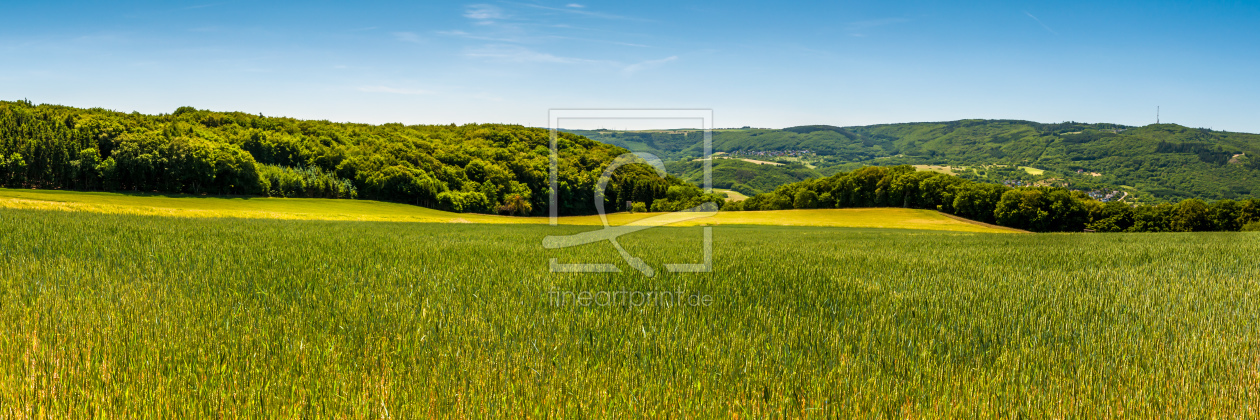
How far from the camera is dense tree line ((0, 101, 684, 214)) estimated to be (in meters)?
67.1

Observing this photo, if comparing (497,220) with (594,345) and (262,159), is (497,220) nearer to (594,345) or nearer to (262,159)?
(262,159)

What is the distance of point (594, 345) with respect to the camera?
12.3 ft

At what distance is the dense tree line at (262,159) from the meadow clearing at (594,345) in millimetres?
42674

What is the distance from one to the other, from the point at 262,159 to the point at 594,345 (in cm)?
11197

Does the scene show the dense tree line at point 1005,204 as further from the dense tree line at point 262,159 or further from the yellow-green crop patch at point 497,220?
the dense tree line at point 262,159

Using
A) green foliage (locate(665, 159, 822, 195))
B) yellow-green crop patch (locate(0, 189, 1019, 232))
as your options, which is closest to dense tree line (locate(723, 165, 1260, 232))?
green foliage (locate(665, 159, 822, 195))

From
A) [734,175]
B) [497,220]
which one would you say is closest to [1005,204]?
[734,175]

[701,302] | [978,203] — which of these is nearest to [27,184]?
[701,302]

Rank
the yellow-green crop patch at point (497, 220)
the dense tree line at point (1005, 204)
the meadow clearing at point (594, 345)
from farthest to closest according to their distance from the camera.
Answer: the dense tree line at point (1005, 204), the yellow-green crop patch at point (497, 220), the meadow clearing at point (594, 345)

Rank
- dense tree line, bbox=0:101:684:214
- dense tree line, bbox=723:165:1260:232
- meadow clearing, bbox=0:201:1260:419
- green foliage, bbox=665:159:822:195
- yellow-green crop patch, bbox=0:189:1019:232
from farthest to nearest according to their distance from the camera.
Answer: dense tree line, bbox=0:101:684:214 → dense tree line, bbox=723:165:1260:232 → yellow-green crop patch, bbox=0:189:1019:232 → green foliage, bbox=665:159:822:195 → meadow clearing, bbox=0:201:1260:419

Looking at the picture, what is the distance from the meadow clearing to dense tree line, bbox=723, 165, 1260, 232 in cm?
7148

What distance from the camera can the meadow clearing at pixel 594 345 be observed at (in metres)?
2.71

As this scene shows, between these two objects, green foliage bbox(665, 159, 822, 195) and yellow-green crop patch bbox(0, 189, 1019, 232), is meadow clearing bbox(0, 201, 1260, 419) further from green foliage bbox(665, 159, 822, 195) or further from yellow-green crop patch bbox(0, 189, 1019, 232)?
yellow-green crop patch bbox(0, 189, 1019, 232)

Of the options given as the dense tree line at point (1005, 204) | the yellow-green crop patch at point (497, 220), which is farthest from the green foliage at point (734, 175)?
the yellow-green crop patch at point (497, 220)
